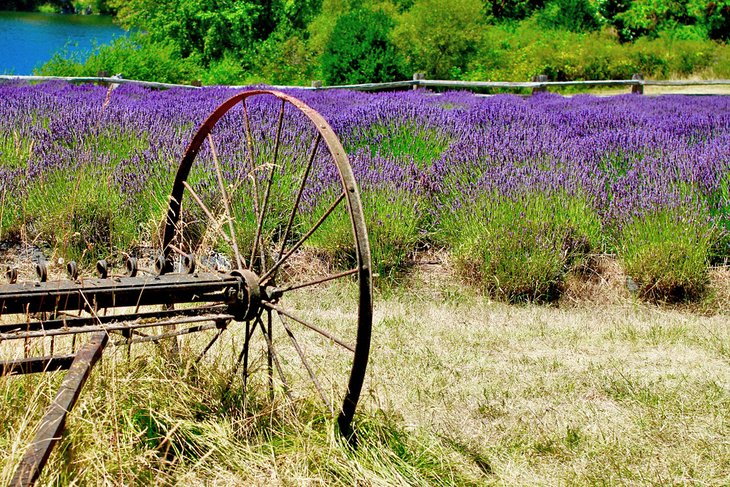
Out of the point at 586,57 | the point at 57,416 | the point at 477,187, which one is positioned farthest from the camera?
the point at 586,57

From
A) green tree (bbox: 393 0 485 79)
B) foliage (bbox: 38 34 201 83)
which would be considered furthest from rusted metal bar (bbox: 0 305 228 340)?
green tree (bbox: 393 0 485 79)

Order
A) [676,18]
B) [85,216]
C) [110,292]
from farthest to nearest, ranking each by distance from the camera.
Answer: [676,18] < [85,216] < [110,292]

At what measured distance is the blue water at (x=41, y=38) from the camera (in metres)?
33.5

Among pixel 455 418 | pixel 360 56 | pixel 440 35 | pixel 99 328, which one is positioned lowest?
pixel 455 418

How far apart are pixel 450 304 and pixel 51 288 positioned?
272 centimetres

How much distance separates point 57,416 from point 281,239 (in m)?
2.99

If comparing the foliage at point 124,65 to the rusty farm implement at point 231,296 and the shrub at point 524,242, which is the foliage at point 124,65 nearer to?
the rusty farm implement at point 231,296

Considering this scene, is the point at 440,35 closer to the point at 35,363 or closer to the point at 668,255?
the point at 668,255

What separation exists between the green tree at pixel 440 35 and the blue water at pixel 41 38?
10.8 meters

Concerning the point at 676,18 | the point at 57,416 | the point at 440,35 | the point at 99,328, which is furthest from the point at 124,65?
the point at 676,18

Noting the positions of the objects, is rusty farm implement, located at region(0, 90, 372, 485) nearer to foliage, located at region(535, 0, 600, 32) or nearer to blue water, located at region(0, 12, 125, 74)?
blue water, located at region(0, 12, 125, 74)

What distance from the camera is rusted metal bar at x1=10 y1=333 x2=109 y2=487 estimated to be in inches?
79.1

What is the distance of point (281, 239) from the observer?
16.8 feet

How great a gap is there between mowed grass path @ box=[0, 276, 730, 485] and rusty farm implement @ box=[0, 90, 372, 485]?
13cm
